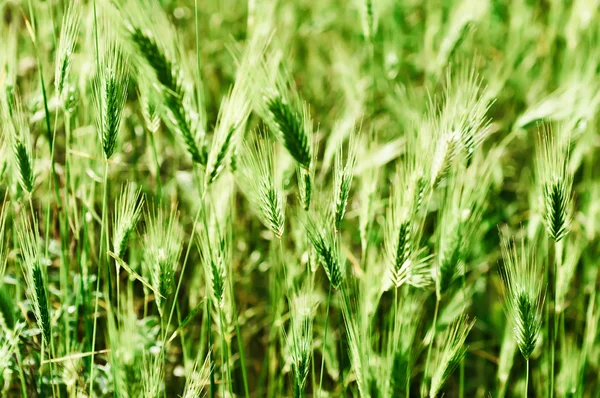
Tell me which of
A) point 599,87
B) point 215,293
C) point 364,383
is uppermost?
point 599,87

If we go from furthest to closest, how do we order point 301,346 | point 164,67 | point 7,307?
1. point 7,307
2. point 301,346
3. point 164,67

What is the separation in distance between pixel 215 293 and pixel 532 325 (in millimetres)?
469

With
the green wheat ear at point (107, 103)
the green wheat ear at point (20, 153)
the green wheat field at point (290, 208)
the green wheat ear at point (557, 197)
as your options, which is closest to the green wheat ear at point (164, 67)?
the green wheat field at point (290, 208)

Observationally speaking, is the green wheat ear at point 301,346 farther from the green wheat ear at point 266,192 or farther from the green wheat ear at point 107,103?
the green wheat ear at point 107,103

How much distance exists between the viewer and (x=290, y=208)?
2.78ft

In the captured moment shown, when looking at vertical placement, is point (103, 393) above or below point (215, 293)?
below

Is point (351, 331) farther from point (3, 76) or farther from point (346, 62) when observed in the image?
point (346, 62)

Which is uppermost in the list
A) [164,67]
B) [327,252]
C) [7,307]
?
[164,67]

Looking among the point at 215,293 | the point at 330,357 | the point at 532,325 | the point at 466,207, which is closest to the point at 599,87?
the point at 466,207

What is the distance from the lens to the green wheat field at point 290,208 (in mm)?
751

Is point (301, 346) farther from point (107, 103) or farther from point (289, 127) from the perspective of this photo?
point (107, 103)

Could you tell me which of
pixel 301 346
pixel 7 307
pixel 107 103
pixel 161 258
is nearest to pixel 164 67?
pixel 107 103

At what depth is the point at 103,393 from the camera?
3.06 feet

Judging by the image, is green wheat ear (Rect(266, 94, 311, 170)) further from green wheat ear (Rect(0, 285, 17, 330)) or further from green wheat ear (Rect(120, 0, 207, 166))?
green wheat ear (Rect(0, 285, 17, 330))
